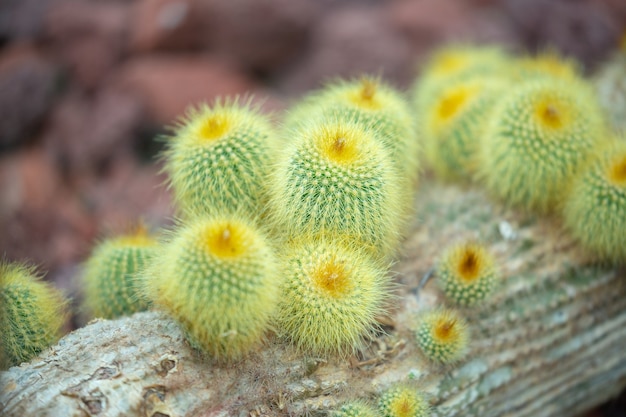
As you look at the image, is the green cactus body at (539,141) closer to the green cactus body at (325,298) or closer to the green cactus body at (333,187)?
the green cactus body at (333,187)

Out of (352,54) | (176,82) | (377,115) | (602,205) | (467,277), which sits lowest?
(467,277)

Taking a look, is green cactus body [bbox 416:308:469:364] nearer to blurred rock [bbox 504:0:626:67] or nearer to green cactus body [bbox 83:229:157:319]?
green cactus body [bbox 83:229:157:319]

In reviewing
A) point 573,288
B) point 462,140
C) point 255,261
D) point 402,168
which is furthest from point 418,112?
point 255,261

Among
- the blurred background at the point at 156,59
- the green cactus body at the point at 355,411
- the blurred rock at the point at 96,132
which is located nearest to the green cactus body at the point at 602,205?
the green cactus body at the point at 355,411

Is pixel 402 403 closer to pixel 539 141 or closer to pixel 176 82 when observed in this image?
pixel 539 141


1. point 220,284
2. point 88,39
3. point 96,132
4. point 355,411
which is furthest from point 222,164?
point 88,39

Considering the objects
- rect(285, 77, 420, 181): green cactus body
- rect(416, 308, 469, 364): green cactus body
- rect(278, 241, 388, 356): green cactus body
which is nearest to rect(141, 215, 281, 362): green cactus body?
rect(278, 241, 388, 356): green cactus body
